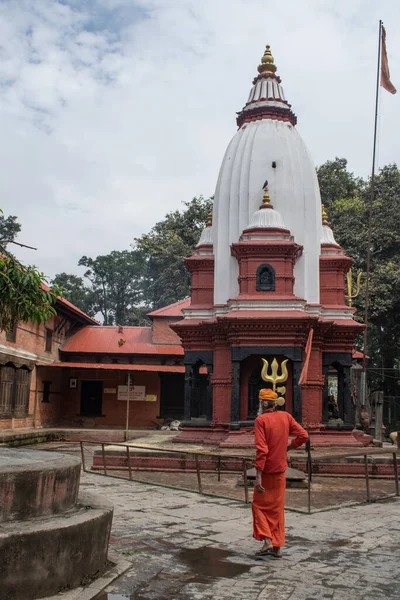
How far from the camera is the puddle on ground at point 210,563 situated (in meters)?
5.33

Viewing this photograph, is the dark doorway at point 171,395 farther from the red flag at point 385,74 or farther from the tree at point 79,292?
the tree at point 79,292

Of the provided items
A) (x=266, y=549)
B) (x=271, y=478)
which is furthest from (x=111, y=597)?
(x=271, y=478)

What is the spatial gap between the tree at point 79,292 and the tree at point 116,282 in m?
0.38

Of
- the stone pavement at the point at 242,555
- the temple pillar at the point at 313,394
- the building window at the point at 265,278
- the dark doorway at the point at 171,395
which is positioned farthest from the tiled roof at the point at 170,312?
the stone pavement at the point at 242,555

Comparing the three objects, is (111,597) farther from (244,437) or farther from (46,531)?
(244,437)

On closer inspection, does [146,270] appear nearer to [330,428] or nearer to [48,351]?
[48,351]

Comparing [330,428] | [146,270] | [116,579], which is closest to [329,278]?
[330,428]

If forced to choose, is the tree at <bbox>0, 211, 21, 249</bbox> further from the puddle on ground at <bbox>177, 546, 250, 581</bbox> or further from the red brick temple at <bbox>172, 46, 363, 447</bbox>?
the puddle on ground at <bbox>177, 546, 250, 581</bbox>

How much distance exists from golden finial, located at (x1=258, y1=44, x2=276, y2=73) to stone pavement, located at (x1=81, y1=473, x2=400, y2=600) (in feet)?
53.4

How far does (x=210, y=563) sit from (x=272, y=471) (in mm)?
1119

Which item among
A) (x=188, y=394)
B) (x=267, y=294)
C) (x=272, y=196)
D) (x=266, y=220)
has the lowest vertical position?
(x=188, y=394)

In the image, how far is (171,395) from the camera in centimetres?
2786

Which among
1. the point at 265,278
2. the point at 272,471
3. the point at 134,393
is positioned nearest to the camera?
the point at 272,471

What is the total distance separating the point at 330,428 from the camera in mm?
17328
